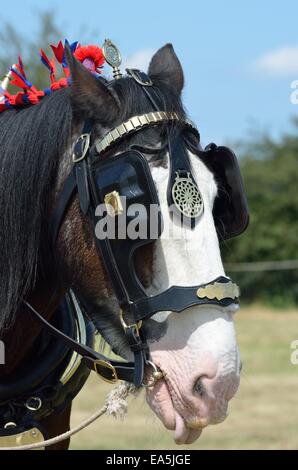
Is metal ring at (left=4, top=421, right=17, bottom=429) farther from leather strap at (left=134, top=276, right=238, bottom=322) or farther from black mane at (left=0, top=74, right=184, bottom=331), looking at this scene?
leather strap at (left=134, top=276, right=238, bottom=322)

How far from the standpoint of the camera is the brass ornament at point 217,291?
2.20 m

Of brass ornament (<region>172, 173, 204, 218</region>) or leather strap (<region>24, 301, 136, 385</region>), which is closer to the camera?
brass ornament (<region>172, 173, 204, 218</region>)

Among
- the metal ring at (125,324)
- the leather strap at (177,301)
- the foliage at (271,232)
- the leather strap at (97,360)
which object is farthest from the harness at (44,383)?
the foliage at (271,232)

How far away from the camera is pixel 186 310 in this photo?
87.5 inches

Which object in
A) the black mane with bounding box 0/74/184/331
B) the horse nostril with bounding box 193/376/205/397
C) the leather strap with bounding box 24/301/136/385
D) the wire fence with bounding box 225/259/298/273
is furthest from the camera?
the wire fence with bounding box 225/259/298/273

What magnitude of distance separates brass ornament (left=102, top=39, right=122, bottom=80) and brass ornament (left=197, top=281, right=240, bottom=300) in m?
0.79

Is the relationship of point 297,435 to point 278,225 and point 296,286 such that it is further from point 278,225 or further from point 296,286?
point 278,225

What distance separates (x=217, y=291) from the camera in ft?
7.26

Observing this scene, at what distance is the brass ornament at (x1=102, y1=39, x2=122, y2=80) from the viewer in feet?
8.68

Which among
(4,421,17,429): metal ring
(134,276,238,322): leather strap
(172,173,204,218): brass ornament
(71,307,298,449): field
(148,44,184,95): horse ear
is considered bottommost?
(71,307,298,449): field

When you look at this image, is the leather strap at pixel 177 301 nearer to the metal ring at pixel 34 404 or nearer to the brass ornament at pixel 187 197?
the brass ornament at pixel 187 197

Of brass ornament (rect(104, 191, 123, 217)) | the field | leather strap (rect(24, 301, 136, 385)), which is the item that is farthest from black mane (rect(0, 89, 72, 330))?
the field

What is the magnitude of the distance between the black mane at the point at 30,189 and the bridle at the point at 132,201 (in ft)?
0.26
